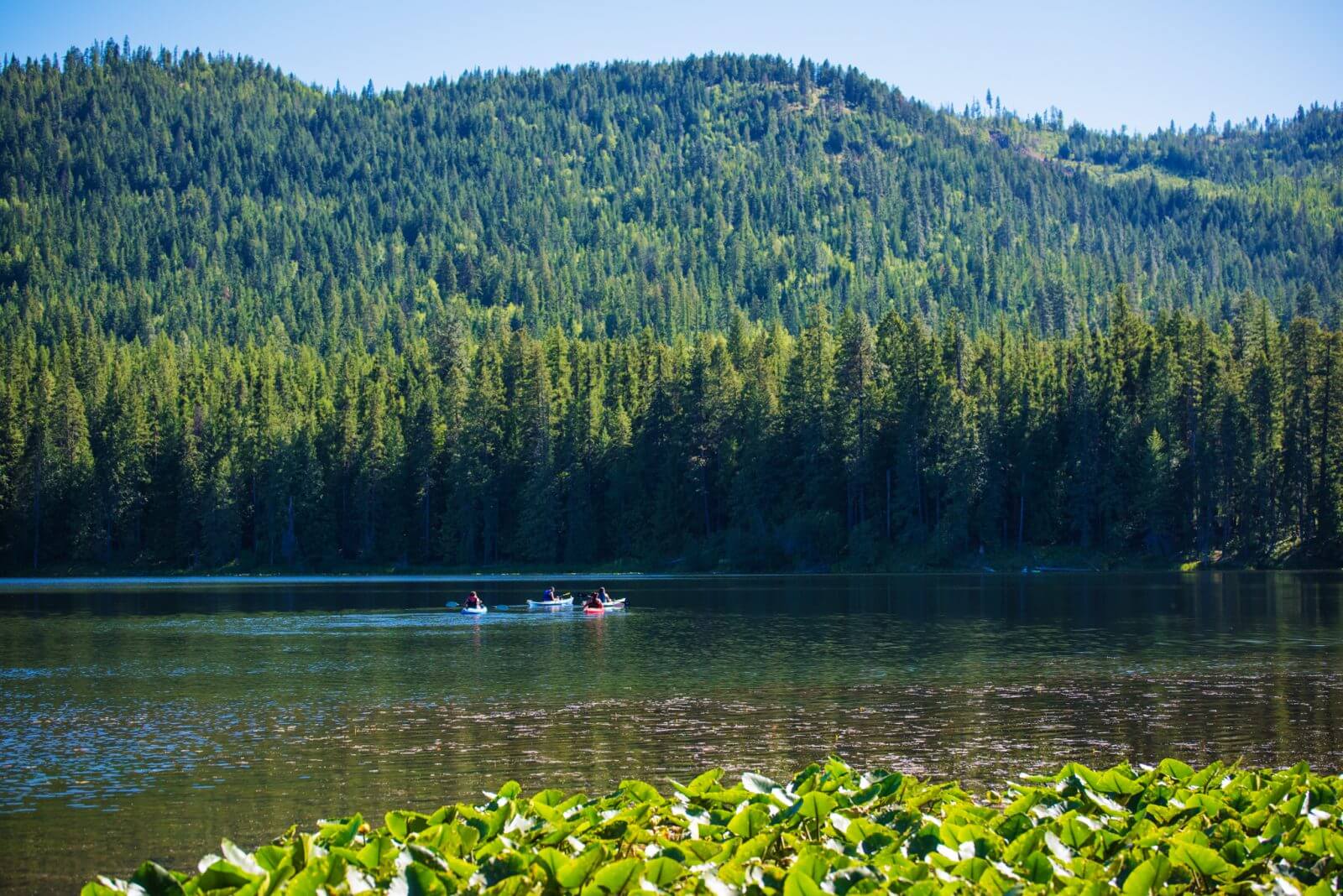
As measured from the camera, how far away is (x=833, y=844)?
1396 centimetres

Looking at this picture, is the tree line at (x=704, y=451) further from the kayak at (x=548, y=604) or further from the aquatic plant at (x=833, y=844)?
the aquatic plant at (x=833, y=844)

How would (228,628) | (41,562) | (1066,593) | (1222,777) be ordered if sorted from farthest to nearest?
(41,562) < (1066,593) < (228,628) < (1222,777)

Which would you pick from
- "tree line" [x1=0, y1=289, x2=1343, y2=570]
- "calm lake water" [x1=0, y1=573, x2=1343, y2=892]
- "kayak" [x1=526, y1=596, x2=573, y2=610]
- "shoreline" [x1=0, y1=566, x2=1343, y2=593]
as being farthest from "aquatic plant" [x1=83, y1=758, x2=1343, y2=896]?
"tree line" [x1=0, y1=289, x2=1343, y2=570]

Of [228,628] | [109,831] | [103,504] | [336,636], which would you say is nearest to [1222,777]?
[109,831]

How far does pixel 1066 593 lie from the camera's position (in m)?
77.8

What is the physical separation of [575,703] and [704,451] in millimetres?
91362

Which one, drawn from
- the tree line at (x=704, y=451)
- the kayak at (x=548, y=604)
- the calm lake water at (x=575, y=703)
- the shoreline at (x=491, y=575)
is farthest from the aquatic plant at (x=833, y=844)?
the tree line at (x=704, y=451)

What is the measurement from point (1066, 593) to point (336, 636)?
43.2m

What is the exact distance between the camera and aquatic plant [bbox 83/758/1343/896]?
1231 centimetres

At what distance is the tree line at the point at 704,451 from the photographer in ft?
359

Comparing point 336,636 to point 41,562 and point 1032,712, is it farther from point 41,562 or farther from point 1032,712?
point 41,562

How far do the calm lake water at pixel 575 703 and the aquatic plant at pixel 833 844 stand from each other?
6.29 meters

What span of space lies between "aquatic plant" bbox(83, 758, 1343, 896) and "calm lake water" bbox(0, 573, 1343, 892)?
20.6 feet

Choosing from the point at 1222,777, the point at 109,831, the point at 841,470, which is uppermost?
the point at 841,470
